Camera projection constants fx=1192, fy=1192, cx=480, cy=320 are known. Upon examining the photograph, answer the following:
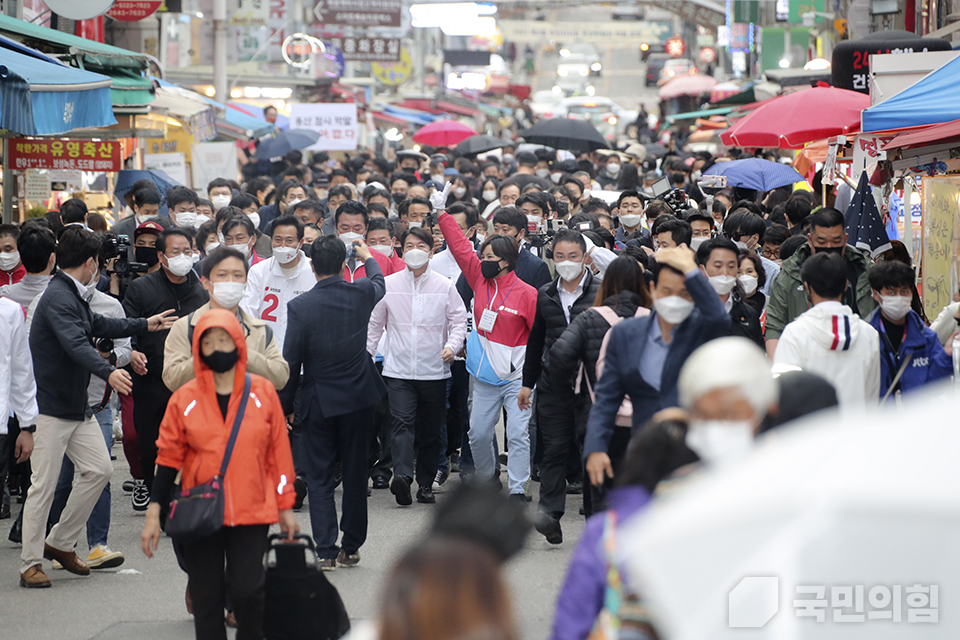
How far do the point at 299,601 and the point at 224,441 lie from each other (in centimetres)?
75

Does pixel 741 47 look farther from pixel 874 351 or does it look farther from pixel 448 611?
pixel 448 611

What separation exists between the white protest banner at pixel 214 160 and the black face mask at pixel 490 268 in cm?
1049

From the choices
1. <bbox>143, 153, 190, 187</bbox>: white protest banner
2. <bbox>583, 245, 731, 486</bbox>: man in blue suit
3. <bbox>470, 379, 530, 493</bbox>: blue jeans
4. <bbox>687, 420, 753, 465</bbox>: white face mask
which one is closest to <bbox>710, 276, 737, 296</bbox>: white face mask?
<bbox>470, 379, 530, 493</bbox>: blue jeans

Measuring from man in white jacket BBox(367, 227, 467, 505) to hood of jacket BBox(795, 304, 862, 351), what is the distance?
343cm

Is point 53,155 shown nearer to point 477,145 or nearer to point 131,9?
point 131,9

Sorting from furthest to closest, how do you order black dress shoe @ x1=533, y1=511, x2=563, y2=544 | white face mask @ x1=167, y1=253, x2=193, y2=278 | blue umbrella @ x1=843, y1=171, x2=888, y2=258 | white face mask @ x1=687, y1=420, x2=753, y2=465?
blue umbrella @ x1=843, y1=171, x2=888, y2=258 → white face mask @ x1=167, y1=253, x2=193, y2=278 → black dress shoe @ x1=533, y1=511, x2=563, y2=544 → white face mask @ x1=687, y1=420, x2=753, y2=465

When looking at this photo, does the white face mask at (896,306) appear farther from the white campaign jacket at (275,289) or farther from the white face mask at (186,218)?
the white face mask at (186,218)

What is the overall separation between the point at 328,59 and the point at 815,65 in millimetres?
16583

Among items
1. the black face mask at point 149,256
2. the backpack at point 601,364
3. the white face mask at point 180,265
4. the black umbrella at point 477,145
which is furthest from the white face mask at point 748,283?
the black umbrella at point 477,145

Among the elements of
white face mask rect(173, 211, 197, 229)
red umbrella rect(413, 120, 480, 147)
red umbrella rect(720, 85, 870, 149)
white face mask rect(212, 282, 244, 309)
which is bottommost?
white face mask rect(212, 282, 244, 309)

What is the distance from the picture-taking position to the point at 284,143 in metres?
21.1

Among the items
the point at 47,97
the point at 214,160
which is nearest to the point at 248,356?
the point at 47,97

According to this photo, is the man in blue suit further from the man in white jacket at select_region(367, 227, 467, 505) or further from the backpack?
the man in white jacket at select_region(367, 227, 467, 505)

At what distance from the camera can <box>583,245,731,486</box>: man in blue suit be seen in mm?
5035
